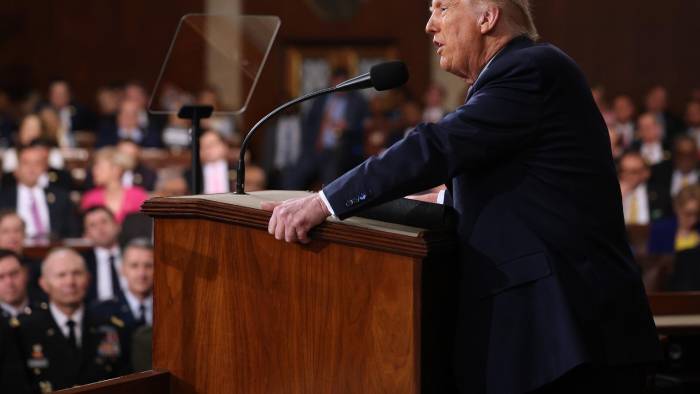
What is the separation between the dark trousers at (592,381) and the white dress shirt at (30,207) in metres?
5.46

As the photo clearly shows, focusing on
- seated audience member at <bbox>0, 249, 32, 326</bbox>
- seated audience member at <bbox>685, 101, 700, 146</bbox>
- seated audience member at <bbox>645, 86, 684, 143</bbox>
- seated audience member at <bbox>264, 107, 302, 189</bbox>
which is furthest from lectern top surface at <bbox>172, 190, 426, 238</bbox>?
seated audience member at <bbox>645, 86, 684, 143</bbox>

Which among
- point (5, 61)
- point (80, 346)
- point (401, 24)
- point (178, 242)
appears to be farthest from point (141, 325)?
point (5, 61)

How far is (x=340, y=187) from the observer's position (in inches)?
78.3

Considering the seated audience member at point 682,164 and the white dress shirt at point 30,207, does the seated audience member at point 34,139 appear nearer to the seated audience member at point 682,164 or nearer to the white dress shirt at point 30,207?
the white dress shirt at point 30,207

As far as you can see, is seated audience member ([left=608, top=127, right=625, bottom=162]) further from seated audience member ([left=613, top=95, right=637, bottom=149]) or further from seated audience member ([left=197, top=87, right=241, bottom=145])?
seated audience member ([left=197, top=87, right=241, bottom=145])

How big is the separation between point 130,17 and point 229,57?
10829 millimetres

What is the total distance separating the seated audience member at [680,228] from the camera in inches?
235

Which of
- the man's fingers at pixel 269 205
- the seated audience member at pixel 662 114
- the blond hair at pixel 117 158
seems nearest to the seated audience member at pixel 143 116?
the blond hair at pixel 117 158

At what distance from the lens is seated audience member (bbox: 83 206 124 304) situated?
5.73 meters

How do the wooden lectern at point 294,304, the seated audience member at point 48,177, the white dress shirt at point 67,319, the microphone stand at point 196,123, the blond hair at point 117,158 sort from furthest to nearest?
1. the blond hair at point 117,158
2. the seated audience member at point 48,177
3. the white dress shirt at point 67,319
4. the microphone stand at point 196,123
5. the wooden lectern at point 294,304

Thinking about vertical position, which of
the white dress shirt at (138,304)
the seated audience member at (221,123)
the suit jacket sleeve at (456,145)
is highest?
the seated audience member at (221,123)

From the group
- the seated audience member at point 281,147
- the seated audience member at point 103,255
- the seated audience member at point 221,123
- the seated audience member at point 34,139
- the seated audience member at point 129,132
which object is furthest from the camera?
the seated audience member at point 281,147

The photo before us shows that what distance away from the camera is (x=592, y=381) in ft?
6.61

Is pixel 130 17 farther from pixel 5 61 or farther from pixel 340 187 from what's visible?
pixel 340 187
